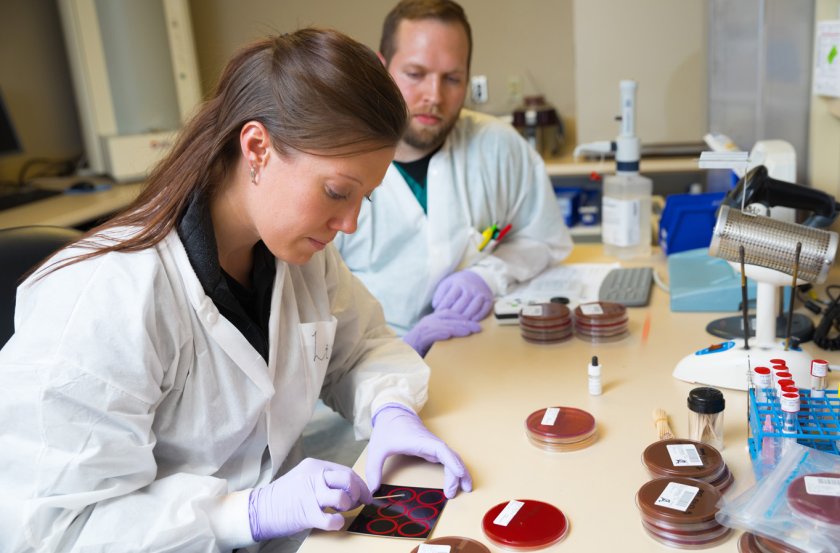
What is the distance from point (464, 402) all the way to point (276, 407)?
0.30 m

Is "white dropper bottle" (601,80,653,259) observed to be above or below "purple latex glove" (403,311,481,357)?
above

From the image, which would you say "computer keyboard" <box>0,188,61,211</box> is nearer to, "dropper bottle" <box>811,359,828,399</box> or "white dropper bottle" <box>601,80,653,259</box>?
"white dropper bottle" <box>601,80,653,259</box>

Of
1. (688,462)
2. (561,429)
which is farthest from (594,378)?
(688,462)

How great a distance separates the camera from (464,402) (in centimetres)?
125

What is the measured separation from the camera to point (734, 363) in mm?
1225

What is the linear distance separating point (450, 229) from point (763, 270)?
82cm

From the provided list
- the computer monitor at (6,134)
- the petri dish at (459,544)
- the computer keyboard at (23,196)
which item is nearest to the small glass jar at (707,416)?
the petri dish at (459,544)

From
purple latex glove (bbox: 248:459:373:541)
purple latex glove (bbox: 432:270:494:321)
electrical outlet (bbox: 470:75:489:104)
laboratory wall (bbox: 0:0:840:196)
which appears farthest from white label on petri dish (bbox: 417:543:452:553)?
electrical outlet (bbox: 470:75:489:104)

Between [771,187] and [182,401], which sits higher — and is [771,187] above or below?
above

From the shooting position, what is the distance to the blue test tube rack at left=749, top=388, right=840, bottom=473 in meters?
0.93

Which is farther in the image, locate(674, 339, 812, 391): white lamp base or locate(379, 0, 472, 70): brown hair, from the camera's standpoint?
locate(379, 0, 472, 70): brown hair

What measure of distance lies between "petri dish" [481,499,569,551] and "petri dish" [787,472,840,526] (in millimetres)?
239

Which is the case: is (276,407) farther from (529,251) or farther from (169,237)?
(529,251)

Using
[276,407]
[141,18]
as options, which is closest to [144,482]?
[276,407]
